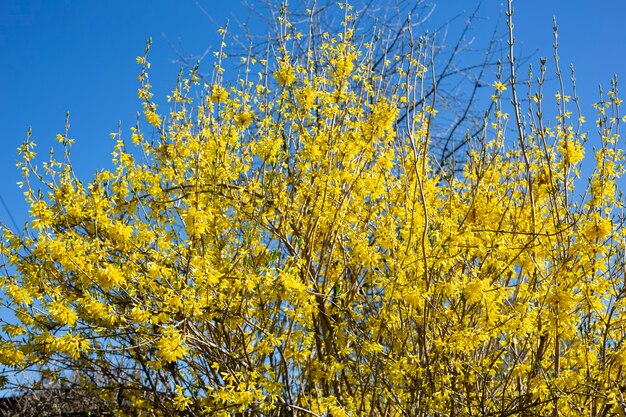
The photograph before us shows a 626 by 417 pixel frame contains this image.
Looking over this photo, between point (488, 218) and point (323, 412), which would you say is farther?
point (488, 218)

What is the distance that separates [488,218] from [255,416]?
227cm

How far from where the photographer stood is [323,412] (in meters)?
4.70

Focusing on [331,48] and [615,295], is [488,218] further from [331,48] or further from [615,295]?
[331,48]

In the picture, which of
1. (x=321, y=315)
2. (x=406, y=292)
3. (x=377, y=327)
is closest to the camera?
(x=406, y=292)

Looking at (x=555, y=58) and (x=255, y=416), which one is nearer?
(x=555, y=58)

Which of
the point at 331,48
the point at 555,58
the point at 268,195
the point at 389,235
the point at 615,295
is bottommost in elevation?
the point at 615,295

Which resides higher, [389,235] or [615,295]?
[389,235]

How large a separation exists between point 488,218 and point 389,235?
96 cm

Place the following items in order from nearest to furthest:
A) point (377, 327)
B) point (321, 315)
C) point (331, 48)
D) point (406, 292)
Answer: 1. point (406, 292)
2. point (377, 327)
3. point (321, 315)
4. point (331, 48)

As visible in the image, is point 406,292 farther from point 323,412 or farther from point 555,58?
point 555,58

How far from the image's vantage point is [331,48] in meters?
5.63

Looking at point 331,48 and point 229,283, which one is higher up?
point 331,48

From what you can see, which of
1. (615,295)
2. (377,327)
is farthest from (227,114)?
(615,295)

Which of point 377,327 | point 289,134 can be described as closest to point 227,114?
point 289,134
